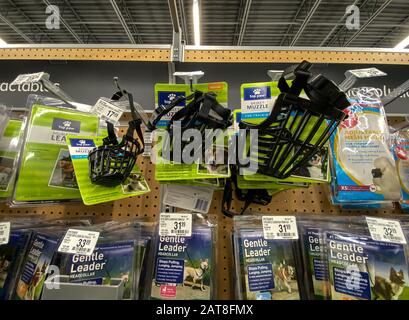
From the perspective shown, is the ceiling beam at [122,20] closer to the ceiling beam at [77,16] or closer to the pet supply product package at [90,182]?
the ceiling beam at [77,16]

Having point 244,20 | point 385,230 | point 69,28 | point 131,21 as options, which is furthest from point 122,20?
point 385,230

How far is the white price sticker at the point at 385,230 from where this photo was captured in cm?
70

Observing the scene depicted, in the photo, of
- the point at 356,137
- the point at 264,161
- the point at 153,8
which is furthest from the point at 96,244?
the point at 153,8

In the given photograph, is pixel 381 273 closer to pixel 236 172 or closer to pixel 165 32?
pixel 236 172

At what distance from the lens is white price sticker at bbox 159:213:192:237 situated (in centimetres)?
74

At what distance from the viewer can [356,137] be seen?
2.68ft

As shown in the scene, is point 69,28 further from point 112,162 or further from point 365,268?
point 365,268

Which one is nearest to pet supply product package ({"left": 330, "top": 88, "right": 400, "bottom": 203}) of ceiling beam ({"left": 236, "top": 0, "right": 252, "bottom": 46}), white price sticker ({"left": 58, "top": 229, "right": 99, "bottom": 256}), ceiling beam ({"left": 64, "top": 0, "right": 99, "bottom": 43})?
white price sticker ({"left": 58, "top": 229, "right": 99, "bottom": 256})

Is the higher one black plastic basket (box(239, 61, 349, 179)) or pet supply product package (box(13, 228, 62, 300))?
black plastic basket (box(239, 61, 349, 179))

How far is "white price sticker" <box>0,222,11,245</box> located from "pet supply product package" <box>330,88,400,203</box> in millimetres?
1035

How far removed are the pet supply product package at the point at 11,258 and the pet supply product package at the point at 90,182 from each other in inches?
11.6

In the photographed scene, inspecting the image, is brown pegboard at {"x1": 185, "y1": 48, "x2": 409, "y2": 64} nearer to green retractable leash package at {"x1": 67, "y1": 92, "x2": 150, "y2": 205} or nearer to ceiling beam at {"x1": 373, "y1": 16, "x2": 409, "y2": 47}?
green retractable leash package at {"x1": 67, "y1": 92, "x2": 150, "y2": 205}

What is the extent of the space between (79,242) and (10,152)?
439 millimetres

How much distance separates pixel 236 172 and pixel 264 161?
0.11 meters
